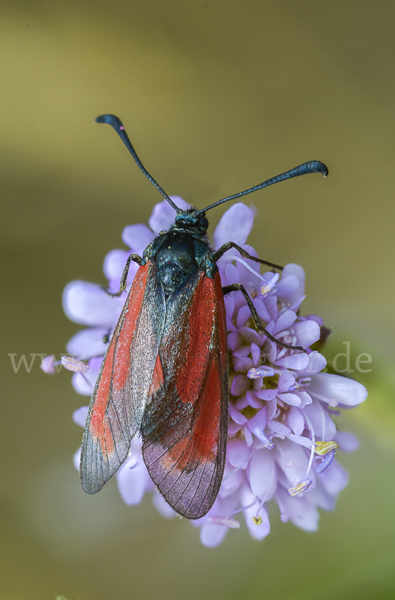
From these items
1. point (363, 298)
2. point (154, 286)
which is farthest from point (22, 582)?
point (363, 298)

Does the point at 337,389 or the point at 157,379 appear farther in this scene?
the point at 337,389

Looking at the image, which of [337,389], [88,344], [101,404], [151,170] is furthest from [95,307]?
[151,170]

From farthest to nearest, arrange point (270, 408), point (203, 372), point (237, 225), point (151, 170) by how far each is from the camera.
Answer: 1. point (151, 170)
2. point (237, 225)
3. point (270, 408)
4. point (203, 372)

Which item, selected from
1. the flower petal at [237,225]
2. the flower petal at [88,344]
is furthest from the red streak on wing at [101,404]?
the flower petal at [237,225]

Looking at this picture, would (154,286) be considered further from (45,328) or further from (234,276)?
(45,328)

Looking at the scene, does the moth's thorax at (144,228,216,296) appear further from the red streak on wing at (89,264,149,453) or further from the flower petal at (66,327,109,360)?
the flower petal at (66,327,109,360)

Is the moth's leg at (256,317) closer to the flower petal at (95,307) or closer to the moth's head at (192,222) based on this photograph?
the moth's head at (192,222)

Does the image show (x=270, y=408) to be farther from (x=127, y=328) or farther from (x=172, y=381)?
(x=127, y=328)
